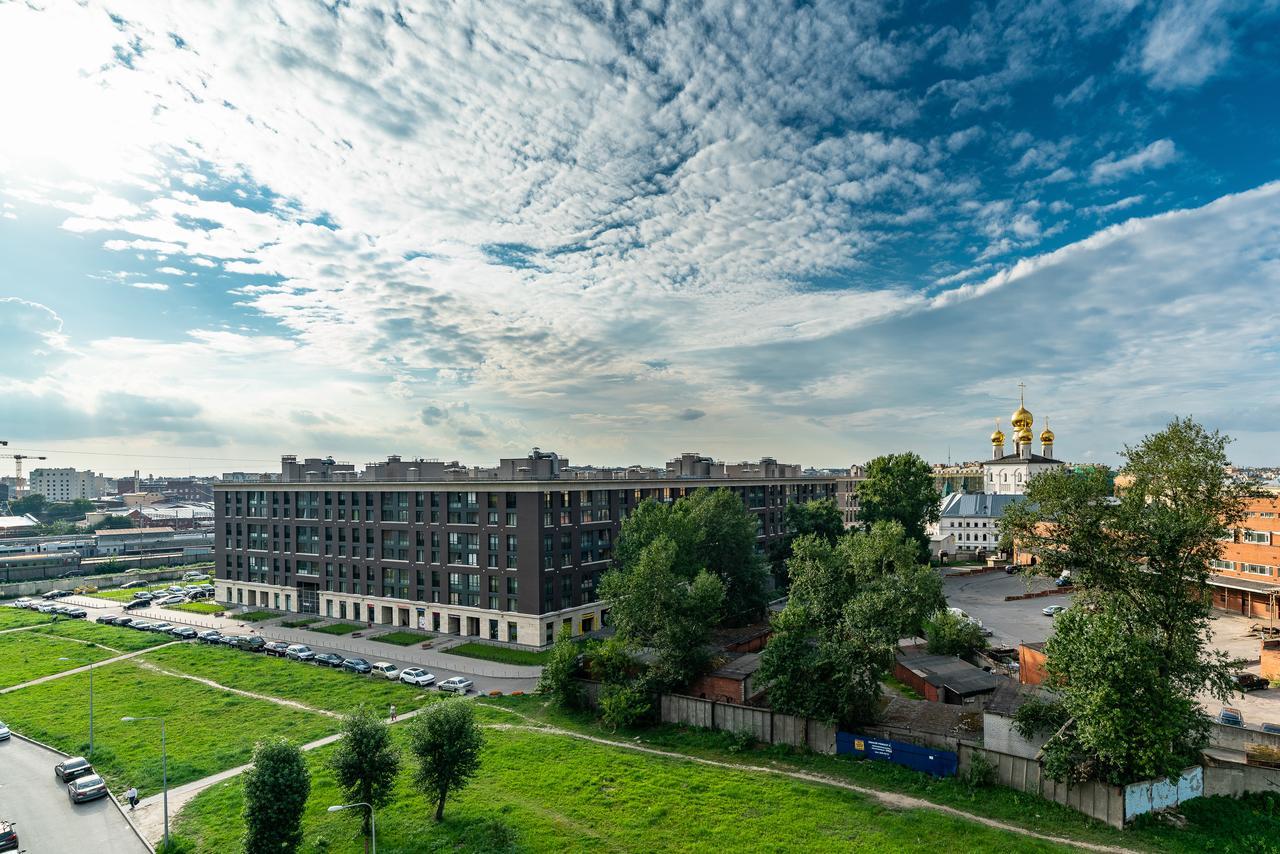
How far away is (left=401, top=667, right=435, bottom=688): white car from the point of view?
55.6 metres

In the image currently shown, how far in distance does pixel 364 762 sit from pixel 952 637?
47.2m

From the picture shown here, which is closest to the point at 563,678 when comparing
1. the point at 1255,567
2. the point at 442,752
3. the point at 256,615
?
the point at 442,752

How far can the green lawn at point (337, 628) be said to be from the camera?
74.6m

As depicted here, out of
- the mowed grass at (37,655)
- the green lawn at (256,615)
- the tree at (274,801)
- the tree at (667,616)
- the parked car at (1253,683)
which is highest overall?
the tree at (667,616)

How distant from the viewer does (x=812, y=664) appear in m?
39.0

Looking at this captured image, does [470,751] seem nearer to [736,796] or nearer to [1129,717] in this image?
[736,796]

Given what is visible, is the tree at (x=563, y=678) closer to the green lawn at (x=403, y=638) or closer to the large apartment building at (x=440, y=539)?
the large apartment building at (x=440, y=539)

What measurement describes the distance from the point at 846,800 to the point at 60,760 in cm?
5053

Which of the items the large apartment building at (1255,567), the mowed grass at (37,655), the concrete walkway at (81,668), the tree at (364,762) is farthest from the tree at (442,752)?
the large apartment building at (1255,567)

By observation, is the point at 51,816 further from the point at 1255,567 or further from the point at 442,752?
the point at 1255,567

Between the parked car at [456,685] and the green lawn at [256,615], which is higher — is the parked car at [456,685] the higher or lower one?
the higher one

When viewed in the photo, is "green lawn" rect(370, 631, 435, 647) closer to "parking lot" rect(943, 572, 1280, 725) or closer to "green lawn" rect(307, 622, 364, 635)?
"green lawn" rect(307, 622, 364, 635)

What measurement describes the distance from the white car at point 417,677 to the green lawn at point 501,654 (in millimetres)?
7299

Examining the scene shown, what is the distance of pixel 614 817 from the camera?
32438mm
